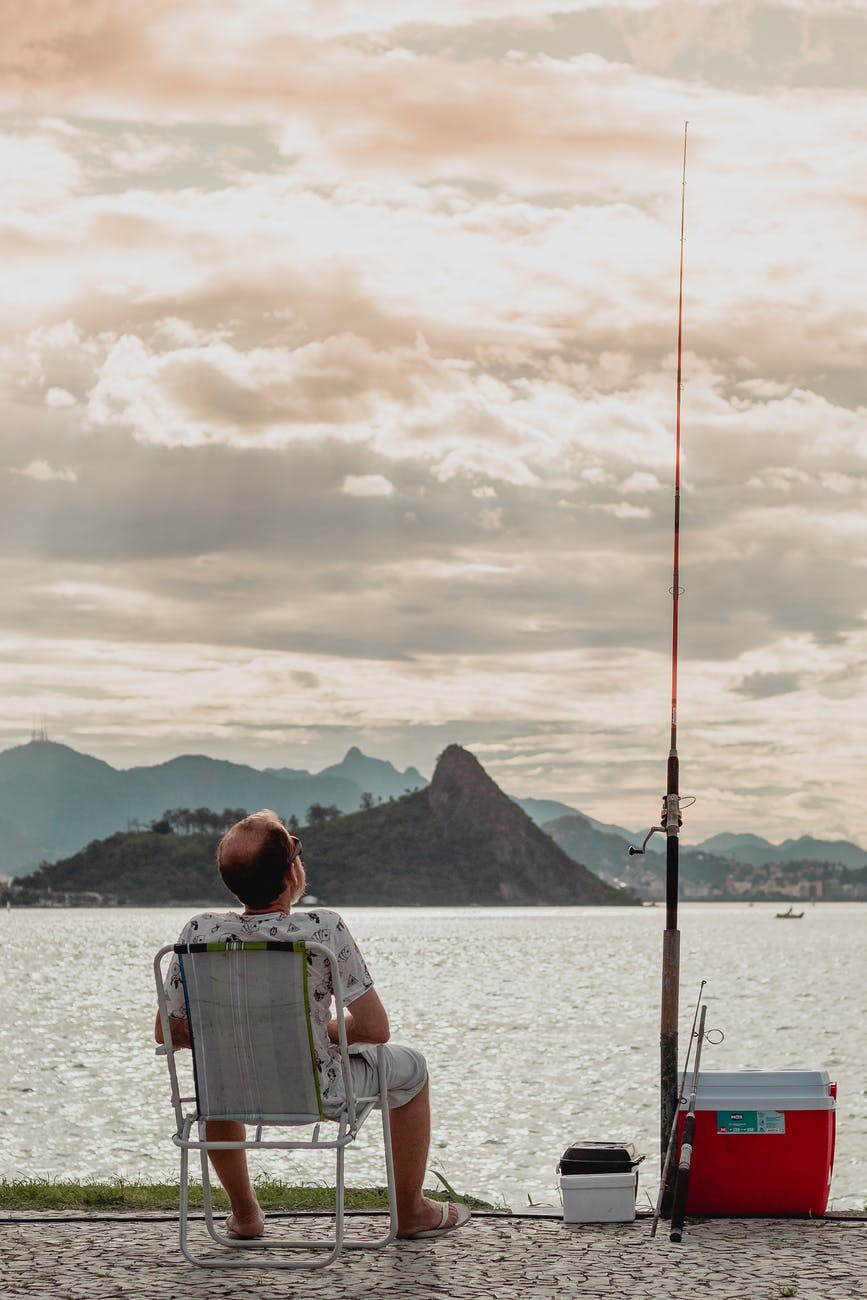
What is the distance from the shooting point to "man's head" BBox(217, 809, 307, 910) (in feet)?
20.8

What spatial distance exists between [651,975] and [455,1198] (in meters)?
82.4

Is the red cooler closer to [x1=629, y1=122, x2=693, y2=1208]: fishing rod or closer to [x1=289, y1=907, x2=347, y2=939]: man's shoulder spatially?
[x1=629, y1=122, x2=693, y2=1208]: fishing rod

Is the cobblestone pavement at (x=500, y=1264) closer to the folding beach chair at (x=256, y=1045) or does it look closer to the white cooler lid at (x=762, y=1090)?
the folding beach chair at (x=256, y=1045)

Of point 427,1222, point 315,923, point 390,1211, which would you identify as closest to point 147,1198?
point 427,1222

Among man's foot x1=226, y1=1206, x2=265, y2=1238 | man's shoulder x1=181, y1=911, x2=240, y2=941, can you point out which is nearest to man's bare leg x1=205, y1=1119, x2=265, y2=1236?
man's foot x1=226, y1=1206, x2=265, y2=1238

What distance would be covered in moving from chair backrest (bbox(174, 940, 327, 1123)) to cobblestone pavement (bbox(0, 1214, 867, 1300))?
59 centimetres

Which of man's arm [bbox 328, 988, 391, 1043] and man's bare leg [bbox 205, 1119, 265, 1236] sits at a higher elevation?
man's arm [bbox 328, 988, 391, 1043]

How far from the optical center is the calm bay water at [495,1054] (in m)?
24.4

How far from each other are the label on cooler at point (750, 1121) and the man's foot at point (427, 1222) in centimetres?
121

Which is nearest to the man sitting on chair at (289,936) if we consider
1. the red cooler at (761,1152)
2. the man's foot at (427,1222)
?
the man's foot at (427,1222)

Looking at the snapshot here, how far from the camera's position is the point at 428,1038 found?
157 ft

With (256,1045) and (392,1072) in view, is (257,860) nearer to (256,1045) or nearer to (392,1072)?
(256,1045)

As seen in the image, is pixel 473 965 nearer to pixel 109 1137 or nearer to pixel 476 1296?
pixel 109 1137

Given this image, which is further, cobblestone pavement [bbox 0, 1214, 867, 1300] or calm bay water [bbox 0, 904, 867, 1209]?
calm bay water [bbox 0, 904, 867, 1209]
